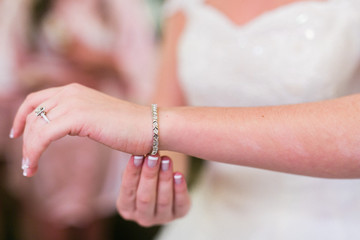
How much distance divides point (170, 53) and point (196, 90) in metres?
0.14

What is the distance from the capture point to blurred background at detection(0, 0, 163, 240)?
1411mm

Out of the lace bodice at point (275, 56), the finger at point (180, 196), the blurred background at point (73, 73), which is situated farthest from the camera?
the blurred background at point (73, 73)

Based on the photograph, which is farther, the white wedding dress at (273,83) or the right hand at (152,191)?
the white wedding dress at (273,83)

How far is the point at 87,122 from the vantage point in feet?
1.63

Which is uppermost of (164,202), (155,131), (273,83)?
(273,83)

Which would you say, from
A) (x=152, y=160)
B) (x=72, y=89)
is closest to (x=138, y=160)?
(x=152, y=160)

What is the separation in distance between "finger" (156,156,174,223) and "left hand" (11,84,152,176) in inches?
1.7

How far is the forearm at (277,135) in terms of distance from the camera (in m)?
0.52

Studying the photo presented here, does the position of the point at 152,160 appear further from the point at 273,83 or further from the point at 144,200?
the point at 273,83

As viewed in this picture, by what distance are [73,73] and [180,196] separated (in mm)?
960

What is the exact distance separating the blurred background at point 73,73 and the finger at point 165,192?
84 centimetres

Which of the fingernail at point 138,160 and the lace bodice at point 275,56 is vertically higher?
the lace bodice at point 275,56

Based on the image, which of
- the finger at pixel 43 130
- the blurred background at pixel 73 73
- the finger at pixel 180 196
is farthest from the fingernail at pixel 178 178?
the blurred background at pixel 73 73

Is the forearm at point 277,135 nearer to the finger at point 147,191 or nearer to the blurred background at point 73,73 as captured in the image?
the finger at point 147,191
